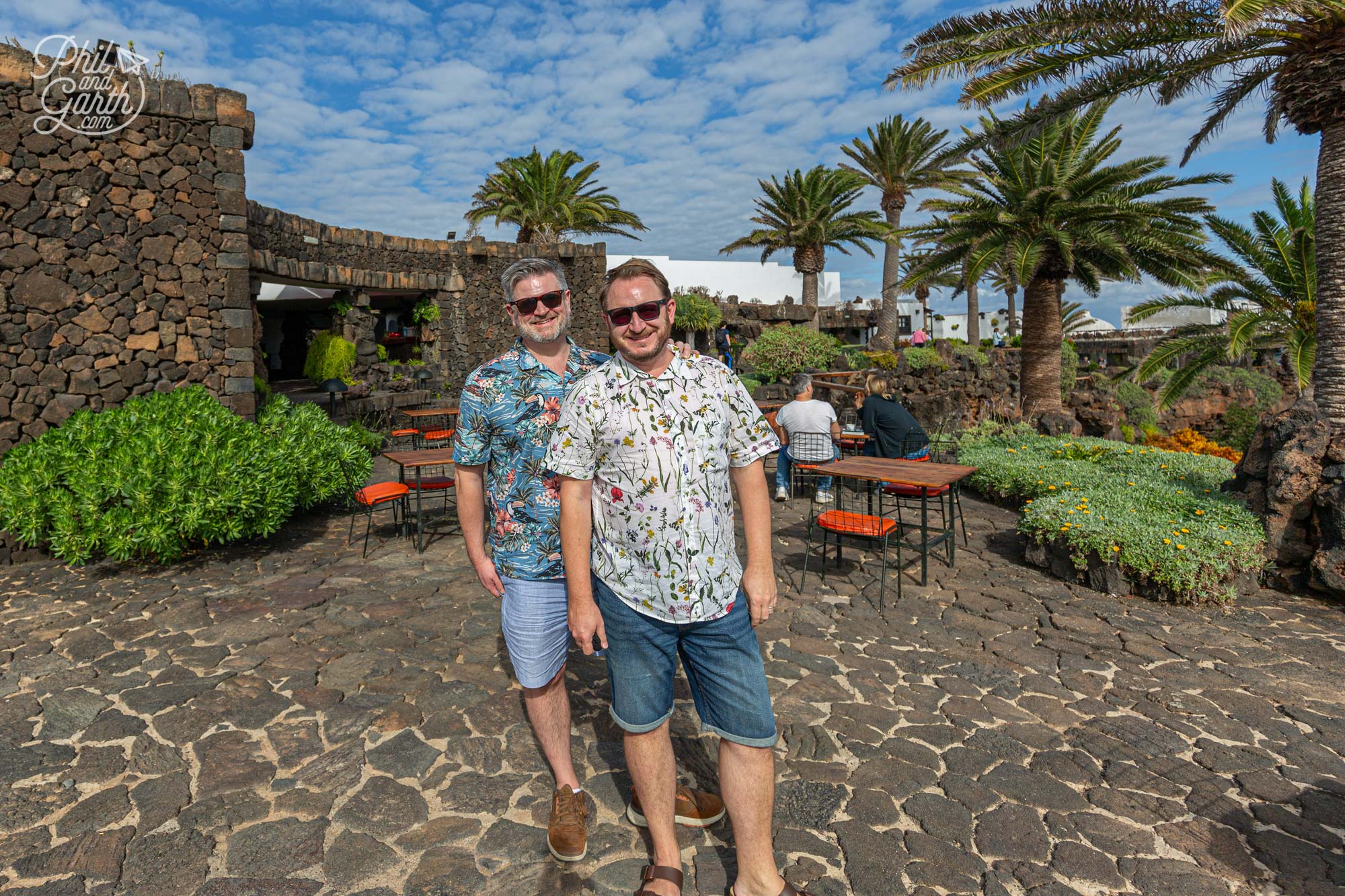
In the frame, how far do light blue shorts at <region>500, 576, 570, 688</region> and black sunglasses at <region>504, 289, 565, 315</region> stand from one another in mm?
924

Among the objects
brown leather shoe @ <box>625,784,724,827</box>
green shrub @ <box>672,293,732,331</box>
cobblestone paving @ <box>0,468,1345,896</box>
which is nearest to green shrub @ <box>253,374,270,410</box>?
cobblestone paving @ <box>0,468,1345,896</box>

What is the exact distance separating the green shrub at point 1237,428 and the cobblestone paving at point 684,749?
9.57 m

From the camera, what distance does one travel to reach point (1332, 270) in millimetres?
7219

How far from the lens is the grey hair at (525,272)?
245 cm

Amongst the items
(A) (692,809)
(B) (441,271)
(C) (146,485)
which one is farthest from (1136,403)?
(C) (146,485)

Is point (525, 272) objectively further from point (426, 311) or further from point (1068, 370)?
point (1068, 370)

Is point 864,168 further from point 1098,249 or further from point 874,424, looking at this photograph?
point 874,424

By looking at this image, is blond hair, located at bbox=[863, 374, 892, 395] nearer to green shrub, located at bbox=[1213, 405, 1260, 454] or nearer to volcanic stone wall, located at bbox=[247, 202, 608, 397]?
volcanic stone wall, located at bbox=[247, 202, 608, 397]

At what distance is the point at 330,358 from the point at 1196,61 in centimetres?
1310

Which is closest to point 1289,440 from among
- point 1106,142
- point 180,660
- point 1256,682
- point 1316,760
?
point 1256,682

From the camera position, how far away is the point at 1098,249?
12.7 metres

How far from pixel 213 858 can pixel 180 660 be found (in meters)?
1.98

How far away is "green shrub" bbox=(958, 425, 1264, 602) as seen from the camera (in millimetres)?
5141

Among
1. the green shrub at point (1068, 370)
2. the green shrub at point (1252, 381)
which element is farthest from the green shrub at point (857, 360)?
the green shrub at point (1252, 381)
